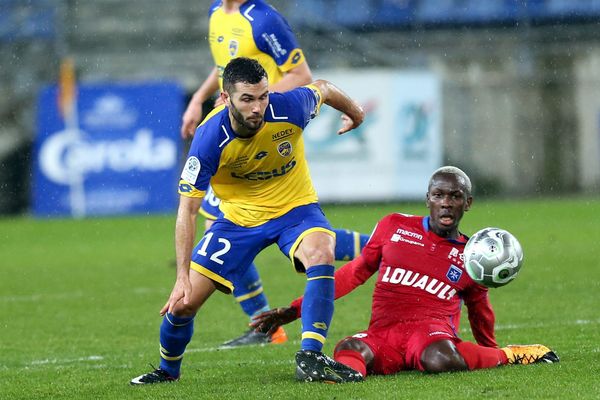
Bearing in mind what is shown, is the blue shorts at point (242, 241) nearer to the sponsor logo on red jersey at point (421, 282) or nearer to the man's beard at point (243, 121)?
the sponsor logo on red jersey at point (421, 282)

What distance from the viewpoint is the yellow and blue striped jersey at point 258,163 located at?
600 centimetres

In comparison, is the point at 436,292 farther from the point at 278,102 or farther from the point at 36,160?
the point at 36,160

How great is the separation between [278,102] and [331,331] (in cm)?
238

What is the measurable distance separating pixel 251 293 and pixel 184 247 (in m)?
2.24

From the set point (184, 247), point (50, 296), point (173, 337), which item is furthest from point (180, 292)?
point (50, 296)

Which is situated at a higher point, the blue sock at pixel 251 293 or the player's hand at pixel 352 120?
the player's hand at pixel 352 120

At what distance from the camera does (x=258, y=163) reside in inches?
248

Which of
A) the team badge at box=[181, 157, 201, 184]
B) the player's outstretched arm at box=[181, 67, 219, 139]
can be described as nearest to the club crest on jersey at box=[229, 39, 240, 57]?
the player's outstretched arm at box=[181, 67, 219, 139]

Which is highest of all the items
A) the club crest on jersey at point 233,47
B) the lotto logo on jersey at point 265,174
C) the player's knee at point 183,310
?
the club crest on jersey at point 233,47

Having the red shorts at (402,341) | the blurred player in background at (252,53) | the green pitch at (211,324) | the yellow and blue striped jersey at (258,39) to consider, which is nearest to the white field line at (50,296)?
the green pitch at (211,324)

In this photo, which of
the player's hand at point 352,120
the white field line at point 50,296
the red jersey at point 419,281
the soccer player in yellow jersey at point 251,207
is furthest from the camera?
the white field line at point 50,296

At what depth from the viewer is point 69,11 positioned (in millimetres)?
24141

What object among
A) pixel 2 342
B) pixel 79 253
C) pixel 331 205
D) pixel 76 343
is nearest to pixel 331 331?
pixel 76 343

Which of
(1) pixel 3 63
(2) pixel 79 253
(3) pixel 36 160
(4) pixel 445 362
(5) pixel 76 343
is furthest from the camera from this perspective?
(1) pixel 3 63
